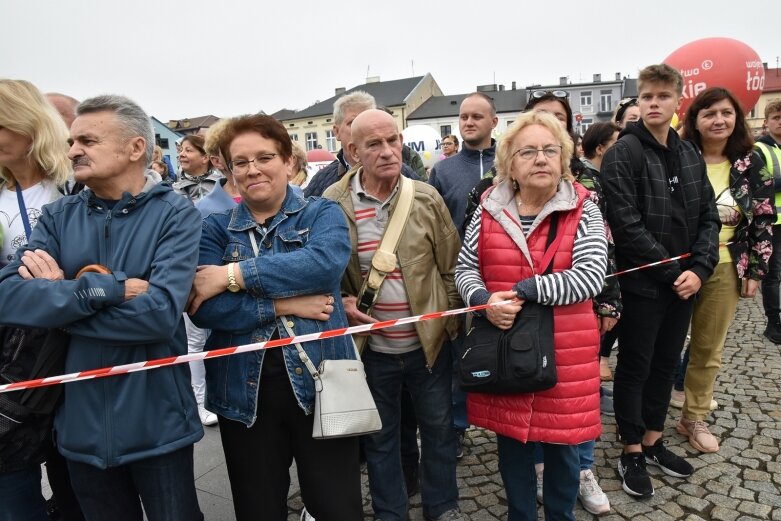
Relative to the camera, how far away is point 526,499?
94.2 inches

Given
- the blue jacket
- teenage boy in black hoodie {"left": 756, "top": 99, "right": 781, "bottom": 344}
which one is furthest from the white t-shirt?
teenage boy in black hoodie {"left": 756, "top": 99, "right": 781, "bottom": 344}

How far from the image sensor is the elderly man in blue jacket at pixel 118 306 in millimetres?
1618

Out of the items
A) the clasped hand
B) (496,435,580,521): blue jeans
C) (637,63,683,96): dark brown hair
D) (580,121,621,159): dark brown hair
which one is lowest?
(496,435,580,521): blue jeans

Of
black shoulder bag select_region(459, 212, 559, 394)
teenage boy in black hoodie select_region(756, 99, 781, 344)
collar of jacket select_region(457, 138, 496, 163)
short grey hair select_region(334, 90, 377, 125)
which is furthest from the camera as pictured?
teenage boy in black hoodie select_region(756, 99, 781, 344)

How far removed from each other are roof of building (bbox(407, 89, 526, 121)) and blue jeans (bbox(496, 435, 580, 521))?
151 ft

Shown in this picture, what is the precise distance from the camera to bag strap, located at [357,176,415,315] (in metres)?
2.44

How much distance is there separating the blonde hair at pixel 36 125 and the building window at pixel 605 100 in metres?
54.7

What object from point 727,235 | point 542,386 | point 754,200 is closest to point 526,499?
point 542,386

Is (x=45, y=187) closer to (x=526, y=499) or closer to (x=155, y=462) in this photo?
(x=155, y=462)

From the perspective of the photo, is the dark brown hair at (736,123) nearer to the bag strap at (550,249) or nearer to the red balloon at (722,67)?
the bag strap at (550,249)

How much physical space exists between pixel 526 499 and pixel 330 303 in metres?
1.45

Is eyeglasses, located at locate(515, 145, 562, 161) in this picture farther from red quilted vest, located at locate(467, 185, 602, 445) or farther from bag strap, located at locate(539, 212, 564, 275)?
bag strap, located at locate(539, 212, 564, 275)

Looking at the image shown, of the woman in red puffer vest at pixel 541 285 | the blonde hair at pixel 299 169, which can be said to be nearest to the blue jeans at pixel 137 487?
the woman in red puffer vest at pixel 541 285

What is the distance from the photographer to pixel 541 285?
211 cm
